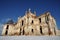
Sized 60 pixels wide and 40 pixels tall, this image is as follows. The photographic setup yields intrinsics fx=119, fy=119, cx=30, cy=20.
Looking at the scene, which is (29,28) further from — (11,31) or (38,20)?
(11,31)

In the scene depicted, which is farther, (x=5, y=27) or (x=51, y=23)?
(x=5, y=27)

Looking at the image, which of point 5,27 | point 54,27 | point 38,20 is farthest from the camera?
point 5,27

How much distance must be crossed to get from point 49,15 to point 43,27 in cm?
151

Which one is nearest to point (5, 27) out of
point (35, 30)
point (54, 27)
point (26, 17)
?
point (26, 17)

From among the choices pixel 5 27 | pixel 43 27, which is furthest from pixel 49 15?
pixel 5 27

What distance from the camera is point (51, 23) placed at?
13.3 metres

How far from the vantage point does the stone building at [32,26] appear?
13.1 meters

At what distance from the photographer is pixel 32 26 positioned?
44.9 ft

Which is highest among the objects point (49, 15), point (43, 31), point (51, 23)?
point (49, 15)

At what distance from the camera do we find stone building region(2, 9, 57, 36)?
13087mm

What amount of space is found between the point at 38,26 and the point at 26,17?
181 cm

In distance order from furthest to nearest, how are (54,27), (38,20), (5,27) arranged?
(5,27) → (38,20) → (54,27)

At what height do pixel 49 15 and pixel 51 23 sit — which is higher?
pixel 49 15

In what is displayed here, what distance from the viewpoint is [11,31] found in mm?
14703
